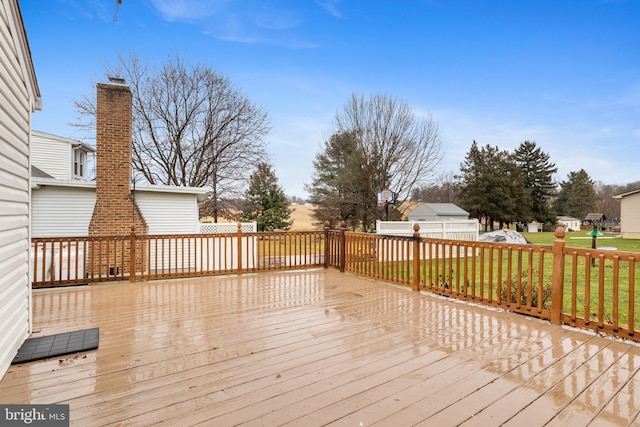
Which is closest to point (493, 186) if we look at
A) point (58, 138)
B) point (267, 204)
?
point (267, 204)

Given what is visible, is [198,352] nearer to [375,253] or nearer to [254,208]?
[375,253]

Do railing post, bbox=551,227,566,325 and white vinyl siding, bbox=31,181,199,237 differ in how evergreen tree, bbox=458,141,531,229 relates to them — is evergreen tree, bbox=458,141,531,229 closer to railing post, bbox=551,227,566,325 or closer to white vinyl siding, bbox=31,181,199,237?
white vinyl siding, bbox=31,181,199,237

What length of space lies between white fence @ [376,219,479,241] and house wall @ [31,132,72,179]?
12.3 meters

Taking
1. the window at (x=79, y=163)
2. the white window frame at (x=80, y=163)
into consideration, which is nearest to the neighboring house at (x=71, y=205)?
the white window frame at (x=80, y=163)

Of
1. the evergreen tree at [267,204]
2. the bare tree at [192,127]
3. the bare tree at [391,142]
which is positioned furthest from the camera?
the evergreen tree at [267,204]

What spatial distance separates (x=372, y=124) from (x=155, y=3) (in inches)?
351

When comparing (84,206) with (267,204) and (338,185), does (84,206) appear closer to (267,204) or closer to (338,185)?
(338,185)

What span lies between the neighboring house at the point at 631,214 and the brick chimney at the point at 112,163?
23.7 m

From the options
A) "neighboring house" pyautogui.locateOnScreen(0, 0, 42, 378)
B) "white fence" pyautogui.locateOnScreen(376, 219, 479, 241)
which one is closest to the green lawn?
"white fence" pyautogui.locateOnScreen(376, 219, 479, 241)

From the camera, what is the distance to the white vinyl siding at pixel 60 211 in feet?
24.1

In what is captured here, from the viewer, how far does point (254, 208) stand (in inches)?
811

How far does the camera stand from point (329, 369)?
7.89 feet

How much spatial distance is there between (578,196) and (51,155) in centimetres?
4791

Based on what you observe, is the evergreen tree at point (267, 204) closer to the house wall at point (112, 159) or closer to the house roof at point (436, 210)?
the house roof at point (436, 210)
